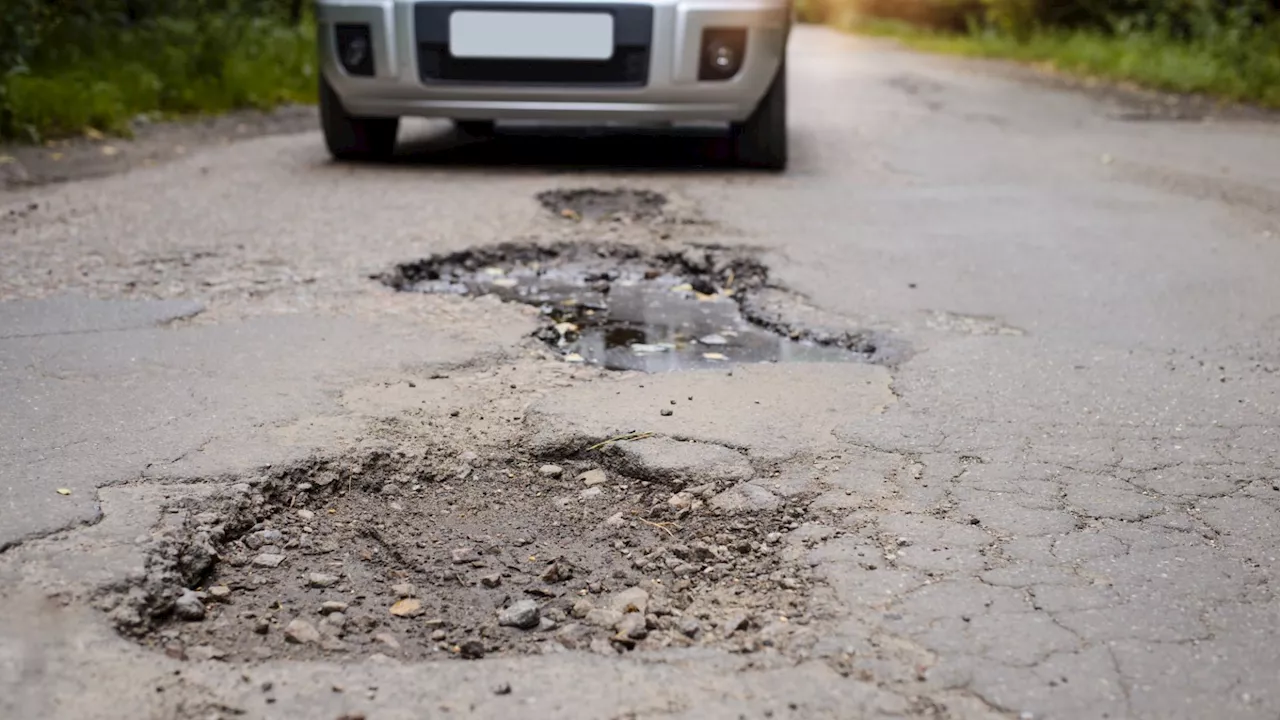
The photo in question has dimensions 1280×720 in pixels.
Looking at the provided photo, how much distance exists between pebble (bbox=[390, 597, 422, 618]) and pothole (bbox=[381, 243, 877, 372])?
1.26 m

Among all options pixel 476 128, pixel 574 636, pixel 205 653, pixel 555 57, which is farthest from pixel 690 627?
pixel 476 128

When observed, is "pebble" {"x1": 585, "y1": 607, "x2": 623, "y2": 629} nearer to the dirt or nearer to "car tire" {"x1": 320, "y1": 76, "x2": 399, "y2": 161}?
the dirt

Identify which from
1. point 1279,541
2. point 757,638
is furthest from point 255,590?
point 1279,541

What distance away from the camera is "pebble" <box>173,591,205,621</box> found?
2049 millimetres

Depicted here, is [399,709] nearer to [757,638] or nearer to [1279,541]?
[757,638]

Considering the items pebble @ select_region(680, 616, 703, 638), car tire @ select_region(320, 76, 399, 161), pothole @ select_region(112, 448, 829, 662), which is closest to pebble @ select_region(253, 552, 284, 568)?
pothole @ select_region(112, 448, 829, 662)

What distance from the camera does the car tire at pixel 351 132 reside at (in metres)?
6.37

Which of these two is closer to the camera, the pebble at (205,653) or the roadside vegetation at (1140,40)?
the pebble at (205,653)

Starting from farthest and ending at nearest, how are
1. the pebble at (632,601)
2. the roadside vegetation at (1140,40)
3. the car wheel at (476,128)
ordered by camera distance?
the roadside vegetation at (1140,40), the car wheel at (476,128), the pebble at (632,601)

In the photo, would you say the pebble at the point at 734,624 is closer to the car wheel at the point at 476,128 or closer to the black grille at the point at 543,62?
the black grille at the point at 543,62

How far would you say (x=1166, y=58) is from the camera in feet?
38.7

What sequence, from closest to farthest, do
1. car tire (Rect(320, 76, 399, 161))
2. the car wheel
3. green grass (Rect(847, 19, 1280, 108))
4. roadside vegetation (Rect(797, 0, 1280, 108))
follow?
car tire (Rect(320, 76, 399, 161)) → the car wheel → green grass (Rect(847, 19, 1280, 108)) → roadside vegetation (Rect(797, 0, 1280, 108))

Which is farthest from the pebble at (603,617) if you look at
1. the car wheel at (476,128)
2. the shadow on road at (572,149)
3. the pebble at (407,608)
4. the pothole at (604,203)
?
the car wheel at (476,128)

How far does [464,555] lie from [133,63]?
7050mm
